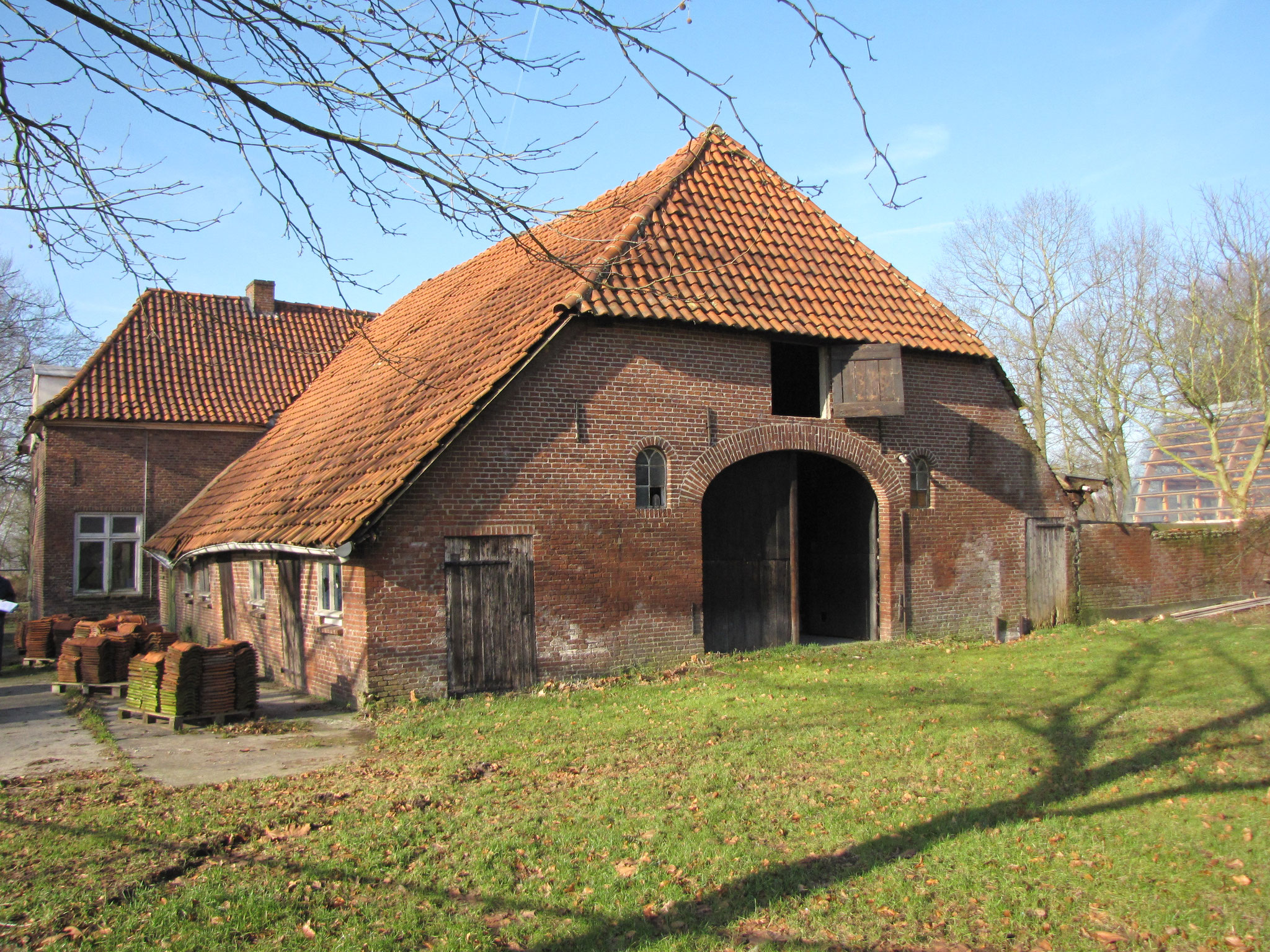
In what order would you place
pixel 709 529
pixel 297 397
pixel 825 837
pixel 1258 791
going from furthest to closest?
pixel 297 397 < pixel 709 529 < pixel 1258 791 < pixel 825 837

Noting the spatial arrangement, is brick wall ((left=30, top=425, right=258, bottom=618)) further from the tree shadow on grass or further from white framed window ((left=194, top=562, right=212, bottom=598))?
the tree shadow on grass

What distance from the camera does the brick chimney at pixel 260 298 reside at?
25500mm

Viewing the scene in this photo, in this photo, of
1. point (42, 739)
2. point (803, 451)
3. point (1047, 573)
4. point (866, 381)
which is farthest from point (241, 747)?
point (1047, 573)

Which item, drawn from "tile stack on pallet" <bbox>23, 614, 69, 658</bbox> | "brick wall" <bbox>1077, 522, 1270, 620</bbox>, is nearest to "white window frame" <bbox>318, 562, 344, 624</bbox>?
"tile stack on pallet" <bbox>23, 614, 69, 658</bbox>

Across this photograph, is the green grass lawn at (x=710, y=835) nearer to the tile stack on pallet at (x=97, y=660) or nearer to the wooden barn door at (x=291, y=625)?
the wooden barn door at (x=291, y=625)

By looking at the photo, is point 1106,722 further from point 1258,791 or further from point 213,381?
point 213,381

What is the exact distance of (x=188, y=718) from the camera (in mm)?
10438

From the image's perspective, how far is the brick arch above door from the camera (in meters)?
13.1

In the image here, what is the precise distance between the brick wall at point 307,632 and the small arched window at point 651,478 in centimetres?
380

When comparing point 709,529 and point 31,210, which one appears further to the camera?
point 709,529

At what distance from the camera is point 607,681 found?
12070 mm

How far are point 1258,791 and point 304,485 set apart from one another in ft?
39.1

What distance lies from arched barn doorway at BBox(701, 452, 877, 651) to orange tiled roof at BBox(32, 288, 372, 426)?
11226 millimetres

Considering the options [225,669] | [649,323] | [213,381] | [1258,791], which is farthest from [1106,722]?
[213,381]
